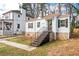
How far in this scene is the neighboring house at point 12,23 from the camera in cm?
352

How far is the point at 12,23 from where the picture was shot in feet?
11.7

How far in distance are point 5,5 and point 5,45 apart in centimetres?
52

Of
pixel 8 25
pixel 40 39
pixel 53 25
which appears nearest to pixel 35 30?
pixel 40 39

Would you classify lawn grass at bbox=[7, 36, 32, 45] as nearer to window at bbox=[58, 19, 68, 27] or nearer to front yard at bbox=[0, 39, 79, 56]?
front yard at bbox=[0, 39, 79, 56]

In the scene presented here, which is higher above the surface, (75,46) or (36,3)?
(36,3)

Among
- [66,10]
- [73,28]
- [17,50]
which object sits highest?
[66,10]

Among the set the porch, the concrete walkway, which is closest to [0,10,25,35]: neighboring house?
the porch

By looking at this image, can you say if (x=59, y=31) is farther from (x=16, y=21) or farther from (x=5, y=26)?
(x=5, y=26)

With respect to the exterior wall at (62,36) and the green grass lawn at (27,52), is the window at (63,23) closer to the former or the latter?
the exterior wall at (62,36)

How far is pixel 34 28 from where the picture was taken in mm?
3572

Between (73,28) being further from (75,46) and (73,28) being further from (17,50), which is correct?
(17,50)

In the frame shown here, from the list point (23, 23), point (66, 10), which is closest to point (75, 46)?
point (66, 10)

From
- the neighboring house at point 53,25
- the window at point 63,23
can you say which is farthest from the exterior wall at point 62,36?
the window at point 63,23

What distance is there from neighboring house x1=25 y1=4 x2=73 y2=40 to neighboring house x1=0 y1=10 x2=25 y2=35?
0.09m
